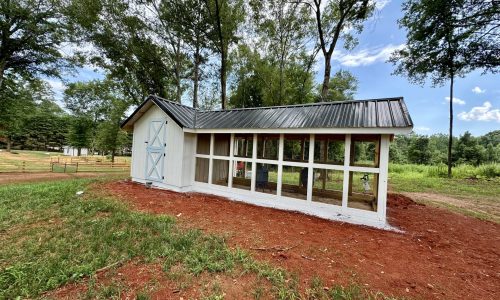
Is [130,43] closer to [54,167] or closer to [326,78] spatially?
[54,167]

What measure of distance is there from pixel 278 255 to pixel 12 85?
75.3 feet

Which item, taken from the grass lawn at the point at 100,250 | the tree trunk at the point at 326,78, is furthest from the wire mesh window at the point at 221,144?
the tree trunk at the point at 326,78

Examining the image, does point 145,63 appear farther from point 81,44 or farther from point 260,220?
point 260,220

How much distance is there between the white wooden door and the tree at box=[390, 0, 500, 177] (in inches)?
564

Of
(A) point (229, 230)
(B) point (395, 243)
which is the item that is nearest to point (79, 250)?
(A) point (229, 230)

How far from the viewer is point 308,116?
604 cm

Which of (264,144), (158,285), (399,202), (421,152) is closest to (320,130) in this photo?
(264,144)

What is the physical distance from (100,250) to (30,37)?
18645 millimetres

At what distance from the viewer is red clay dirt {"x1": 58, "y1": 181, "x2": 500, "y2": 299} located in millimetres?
2818

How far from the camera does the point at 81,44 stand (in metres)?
14.5

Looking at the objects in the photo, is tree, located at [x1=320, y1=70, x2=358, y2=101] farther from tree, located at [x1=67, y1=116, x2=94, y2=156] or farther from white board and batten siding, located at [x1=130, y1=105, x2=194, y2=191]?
tree, located at [x1=67, y1=116, x2=94, y2=156]

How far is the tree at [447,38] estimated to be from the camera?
415 inches

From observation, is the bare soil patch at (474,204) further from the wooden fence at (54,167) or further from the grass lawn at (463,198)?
the wooden fence at (54,167)

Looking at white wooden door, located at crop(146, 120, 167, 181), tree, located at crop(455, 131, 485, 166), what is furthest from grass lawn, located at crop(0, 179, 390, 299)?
tree, located at crop(455, 131, 485, 166)
